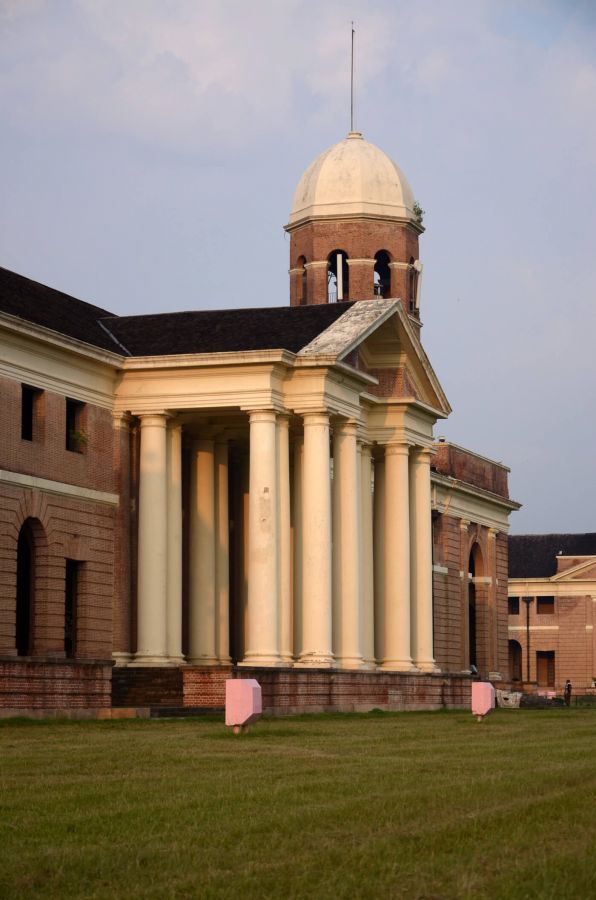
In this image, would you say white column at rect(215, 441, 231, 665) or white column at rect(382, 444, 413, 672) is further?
white column at rect(382, 444, 413, 672)

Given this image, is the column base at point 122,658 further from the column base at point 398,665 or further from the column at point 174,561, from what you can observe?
the column base at point 398,665

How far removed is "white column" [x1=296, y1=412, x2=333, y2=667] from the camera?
1944 inches

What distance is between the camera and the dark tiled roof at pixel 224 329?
164ft

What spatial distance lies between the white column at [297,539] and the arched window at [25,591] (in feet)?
28.1

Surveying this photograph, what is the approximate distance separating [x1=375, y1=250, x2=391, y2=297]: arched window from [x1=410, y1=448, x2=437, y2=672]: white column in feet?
52.2

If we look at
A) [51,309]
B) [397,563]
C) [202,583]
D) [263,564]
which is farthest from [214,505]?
[51,309]

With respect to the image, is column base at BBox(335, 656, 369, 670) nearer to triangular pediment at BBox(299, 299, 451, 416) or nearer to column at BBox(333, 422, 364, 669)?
column at BBox(333, 422, 364, 669)

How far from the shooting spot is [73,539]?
46938mm

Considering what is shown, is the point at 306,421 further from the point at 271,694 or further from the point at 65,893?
the point at 65,893

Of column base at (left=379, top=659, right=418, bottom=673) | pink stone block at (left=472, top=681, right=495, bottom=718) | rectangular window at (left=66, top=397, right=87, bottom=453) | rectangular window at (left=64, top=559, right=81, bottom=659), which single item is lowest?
pink stone block at (left=472, top=681, right=495, bottom=718)

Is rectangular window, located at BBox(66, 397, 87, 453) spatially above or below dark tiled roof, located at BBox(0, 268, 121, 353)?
below

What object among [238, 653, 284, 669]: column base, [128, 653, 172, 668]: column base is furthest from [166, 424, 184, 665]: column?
[238, 653, 284, 669]: column base

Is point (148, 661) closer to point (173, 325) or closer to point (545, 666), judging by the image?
point (173, 325)

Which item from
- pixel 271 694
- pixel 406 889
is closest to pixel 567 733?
pixel 271 694
